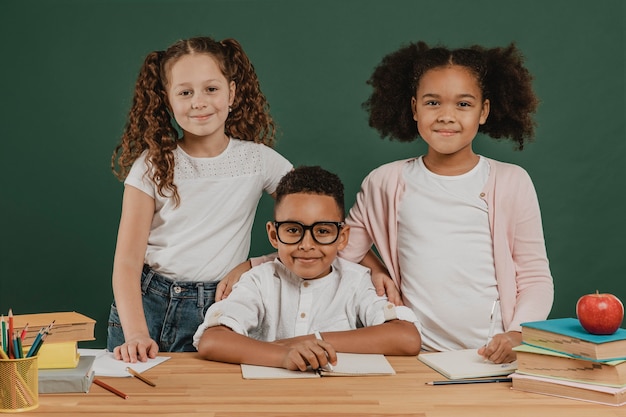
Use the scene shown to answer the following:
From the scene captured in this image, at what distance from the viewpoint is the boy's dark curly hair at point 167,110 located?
2406mm

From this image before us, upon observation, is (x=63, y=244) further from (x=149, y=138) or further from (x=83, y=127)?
(x=149, y=138)

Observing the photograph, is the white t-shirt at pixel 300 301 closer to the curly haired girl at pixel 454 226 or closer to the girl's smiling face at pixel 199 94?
the curly haired girl at pixel 454 226

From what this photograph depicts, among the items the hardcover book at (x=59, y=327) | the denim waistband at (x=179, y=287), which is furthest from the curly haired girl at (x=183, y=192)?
the hardcover book at (x=59, y=327)

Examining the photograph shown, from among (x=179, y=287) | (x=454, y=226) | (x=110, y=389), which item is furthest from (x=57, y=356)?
(x=454, y=226)

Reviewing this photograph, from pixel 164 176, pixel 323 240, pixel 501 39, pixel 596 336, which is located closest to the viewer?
pixel 596 336

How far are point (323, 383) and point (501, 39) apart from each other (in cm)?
224

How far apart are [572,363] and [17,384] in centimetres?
102

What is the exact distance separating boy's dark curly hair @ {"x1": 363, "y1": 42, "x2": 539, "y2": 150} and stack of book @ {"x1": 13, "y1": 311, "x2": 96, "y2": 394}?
1.23 m

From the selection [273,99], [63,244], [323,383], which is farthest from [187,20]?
[323,383]

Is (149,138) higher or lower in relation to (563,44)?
lower

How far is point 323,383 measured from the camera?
1.65 m

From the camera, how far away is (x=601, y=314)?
1.54 meters

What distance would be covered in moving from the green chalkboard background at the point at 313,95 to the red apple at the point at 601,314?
1.98m

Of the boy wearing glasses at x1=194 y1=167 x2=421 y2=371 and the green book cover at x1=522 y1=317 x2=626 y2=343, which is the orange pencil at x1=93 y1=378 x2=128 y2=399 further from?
the green book cover at x1=522 y1=317 x2=626 y2=343
